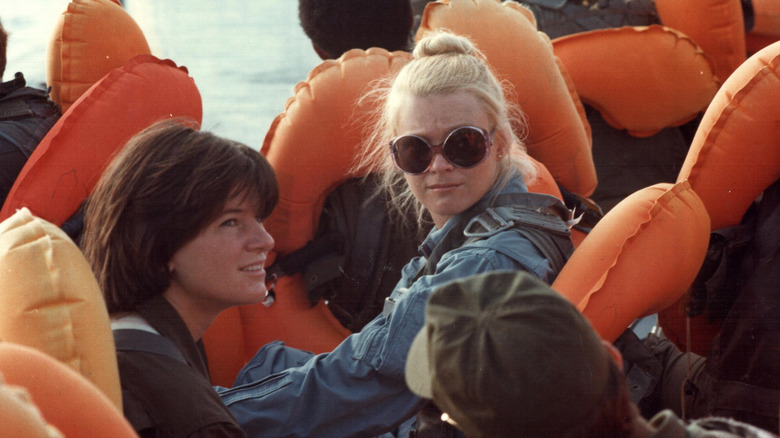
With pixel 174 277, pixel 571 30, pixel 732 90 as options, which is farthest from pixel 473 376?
pixel 571 30

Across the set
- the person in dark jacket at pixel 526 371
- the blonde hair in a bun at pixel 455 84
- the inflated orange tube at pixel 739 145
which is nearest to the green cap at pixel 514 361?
the person in dark jacket at pixel 526 371

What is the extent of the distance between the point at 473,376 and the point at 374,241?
119 cm

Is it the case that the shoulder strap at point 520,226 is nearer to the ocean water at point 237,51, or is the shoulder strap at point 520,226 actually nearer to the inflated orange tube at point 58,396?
the inflated orange tube at point 58,396

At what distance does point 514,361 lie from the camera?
761 millimetres

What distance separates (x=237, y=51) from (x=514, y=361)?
4.20 metres

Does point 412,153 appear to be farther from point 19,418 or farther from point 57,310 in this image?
point 19,418

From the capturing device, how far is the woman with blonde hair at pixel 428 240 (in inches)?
51.1

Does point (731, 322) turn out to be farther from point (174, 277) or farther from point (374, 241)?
point (174, 277)

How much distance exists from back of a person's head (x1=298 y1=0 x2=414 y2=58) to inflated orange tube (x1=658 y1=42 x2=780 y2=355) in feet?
2.97

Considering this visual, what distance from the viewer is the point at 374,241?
195 centimetres

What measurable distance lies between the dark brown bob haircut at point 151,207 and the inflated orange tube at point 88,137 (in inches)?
19.7

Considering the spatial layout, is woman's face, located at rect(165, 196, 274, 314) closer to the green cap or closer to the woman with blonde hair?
the woman with blonde hair

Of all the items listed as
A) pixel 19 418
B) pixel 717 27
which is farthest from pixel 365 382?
pixel 717 27

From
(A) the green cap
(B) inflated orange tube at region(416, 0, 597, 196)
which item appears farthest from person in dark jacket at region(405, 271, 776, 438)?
(B) inflated orange tube at region(416, 0, 597, 196)
